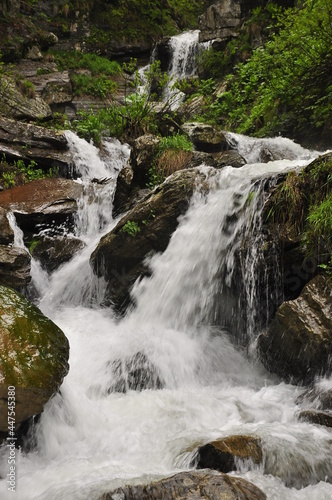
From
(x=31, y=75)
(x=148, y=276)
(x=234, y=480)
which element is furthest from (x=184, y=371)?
(x=31, y=75)

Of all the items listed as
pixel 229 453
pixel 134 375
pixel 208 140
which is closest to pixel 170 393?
pixel 134 375

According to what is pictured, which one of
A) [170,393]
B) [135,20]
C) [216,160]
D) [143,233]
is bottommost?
[170,393]

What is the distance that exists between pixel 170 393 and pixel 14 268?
3.24 meters

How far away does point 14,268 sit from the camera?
595 cm

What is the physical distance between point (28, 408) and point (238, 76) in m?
13.6

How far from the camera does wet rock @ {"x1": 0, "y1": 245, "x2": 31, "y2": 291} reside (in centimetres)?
587

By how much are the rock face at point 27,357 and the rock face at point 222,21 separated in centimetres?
1582

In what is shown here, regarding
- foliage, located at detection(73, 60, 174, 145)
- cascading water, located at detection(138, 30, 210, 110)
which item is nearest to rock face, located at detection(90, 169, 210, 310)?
foliage, located at detection(73, 60, 174, 145)

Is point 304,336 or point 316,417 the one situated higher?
point 304,336

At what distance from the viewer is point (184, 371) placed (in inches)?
187

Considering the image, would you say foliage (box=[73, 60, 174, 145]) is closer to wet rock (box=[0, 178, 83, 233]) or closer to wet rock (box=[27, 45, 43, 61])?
wet rock (box=[0, 178, 83, 233])

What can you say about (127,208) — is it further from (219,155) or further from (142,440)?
(142,440)

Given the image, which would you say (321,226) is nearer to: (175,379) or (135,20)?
(175,379)

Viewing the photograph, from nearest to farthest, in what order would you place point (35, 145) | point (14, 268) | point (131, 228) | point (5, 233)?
point (14, 268) → point (131, 228) → point (5, 233) → point (35, 145)
